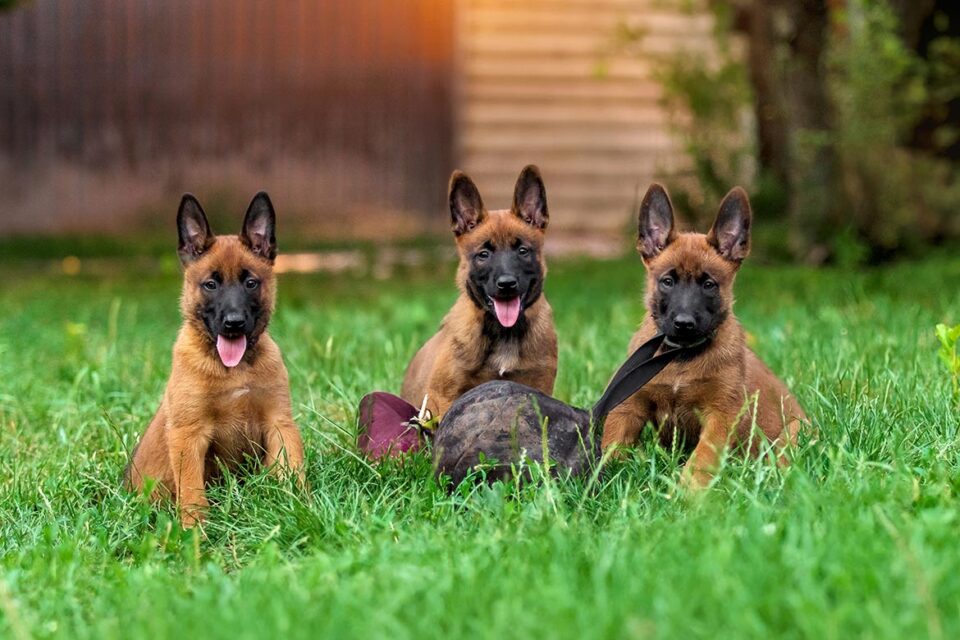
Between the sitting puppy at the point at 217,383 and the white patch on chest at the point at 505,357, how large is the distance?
869 mm

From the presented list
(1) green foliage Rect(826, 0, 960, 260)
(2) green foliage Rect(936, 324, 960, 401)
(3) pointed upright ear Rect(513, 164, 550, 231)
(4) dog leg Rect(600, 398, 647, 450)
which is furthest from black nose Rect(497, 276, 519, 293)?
(1) green foliage Rect(826, 0, 960, 260)

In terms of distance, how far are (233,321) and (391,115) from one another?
1138 cm

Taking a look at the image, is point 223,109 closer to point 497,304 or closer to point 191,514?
point 497,304

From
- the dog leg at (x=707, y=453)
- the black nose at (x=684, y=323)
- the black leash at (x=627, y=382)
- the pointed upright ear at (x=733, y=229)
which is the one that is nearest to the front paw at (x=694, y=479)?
the dog leg at (x=707, y=453)

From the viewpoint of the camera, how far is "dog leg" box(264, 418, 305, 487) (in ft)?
14.5

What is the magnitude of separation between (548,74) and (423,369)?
11147 millimetres

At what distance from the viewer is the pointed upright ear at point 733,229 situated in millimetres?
4922

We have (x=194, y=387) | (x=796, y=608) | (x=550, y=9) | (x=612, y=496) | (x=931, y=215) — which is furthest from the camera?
(x=550, y=9)

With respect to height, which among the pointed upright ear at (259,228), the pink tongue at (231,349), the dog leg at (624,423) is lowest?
the dog leg at (624,423)

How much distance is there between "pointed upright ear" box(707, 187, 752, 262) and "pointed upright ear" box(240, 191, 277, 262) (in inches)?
63.5

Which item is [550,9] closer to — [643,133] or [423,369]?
[643,133]

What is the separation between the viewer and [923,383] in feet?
17.4

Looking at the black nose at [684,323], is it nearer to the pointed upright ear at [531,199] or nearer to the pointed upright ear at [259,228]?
the pointed upright ear at [531,199]

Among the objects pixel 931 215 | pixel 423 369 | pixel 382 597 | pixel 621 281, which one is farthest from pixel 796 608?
pixel 931 215
